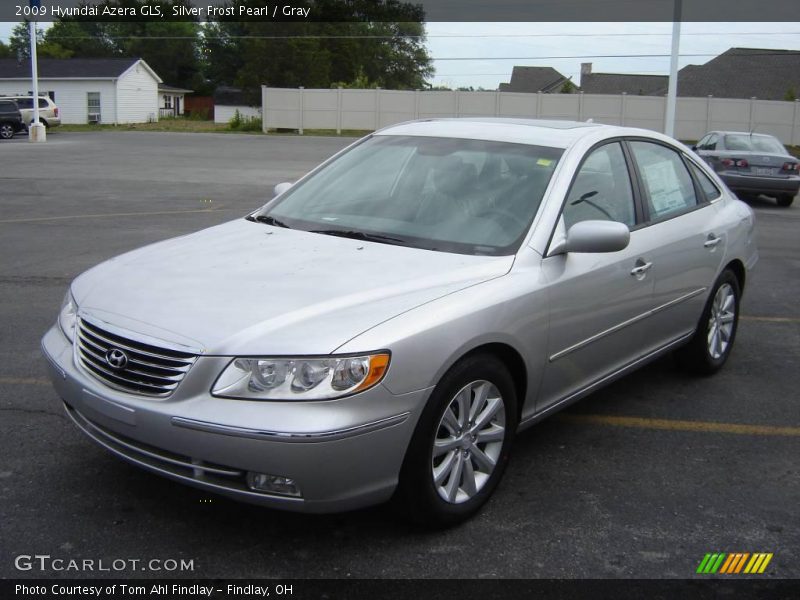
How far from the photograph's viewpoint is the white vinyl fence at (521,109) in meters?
41.5

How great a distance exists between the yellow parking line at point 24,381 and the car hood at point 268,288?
142 cm

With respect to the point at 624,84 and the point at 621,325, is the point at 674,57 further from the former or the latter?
the point at 624,84

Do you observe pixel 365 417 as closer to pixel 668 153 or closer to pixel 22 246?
pixel 668 153

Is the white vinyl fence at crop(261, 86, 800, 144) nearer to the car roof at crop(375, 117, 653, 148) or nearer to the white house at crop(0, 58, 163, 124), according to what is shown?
the white house at crop(0, 58, 163, 124)

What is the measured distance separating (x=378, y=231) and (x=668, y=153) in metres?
2.26

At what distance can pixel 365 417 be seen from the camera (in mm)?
3141

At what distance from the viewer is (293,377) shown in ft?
10.3

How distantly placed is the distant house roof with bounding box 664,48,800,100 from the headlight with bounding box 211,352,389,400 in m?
57.1

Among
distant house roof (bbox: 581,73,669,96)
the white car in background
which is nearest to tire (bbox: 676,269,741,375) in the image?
the white car in background

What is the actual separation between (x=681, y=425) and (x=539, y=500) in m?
1.42

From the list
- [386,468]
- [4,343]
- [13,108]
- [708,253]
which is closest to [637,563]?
[386,468]

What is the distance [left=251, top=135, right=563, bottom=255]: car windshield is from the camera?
167 inches

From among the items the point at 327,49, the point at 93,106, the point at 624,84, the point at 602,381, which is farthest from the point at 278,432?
the point at 327,49

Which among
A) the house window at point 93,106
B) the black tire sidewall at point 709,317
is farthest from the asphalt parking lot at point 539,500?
the house window at point 93,106
